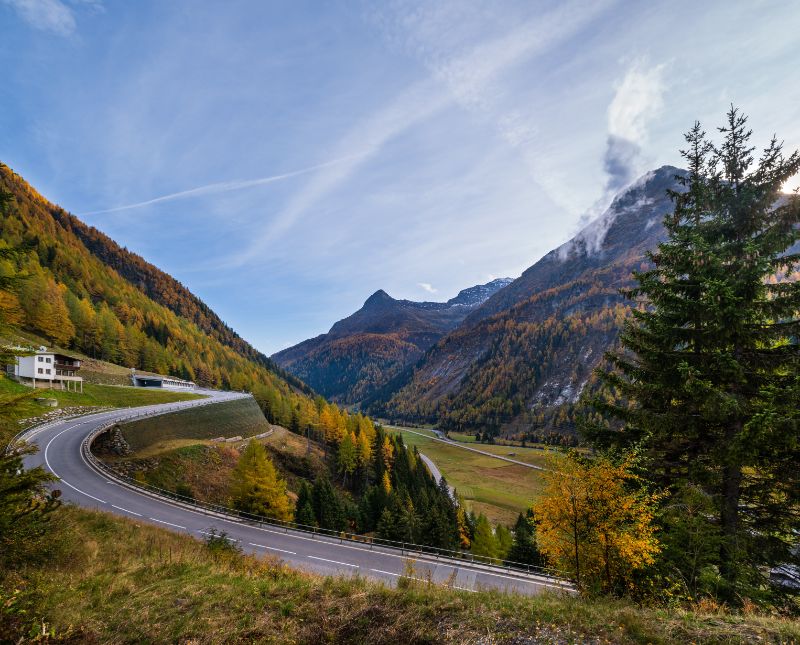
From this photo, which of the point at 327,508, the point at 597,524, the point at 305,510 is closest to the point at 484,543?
the point at 327,508

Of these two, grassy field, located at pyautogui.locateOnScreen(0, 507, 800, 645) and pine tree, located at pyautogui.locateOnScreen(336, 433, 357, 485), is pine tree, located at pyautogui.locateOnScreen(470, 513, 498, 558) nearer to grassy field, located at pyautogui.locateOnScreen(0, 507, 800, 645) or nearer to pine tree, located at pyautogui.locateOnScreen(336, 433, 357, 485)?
pine tree, located at pyautogui.locateOnScreen(336, 433, 357, 485)

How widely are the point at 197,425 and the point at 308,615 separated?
53415mm

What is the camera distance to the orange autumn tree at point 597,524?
9414 mm

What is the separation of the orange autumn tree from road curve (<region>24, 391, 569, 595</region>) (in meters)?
6.08

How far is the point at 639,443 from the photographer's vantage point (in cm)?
1077

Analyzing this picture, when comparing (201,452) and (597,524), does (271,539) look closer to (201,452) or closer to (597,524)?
(597,524)

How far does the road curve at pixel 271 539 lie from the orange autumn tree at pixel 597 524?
608 centimetres

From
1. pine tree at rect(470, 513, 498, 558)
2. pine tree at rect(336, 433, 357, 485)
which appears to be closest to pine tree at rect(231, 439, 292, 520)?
pine tree at rect(470, 513, 498, 558)

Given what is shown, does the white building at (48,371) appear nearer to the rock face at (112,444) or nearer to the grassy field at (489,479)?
the rock face at (112,444)

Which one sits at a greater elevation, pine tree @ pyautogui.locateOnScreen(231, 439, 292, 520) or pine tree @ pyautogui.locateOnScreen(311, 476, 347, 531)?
pine tree @ pyautogui.locateOnScreen(231, 439, 292, 520)

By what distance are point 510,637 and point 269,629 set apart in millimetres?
4987

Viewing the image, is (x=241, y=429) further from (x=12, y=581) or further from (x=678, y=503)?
(x=678, y=503)

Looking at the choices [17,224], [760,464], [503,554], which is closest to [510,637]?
[760,464]

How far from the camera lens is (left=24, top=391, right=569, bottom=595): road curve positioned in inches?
781
